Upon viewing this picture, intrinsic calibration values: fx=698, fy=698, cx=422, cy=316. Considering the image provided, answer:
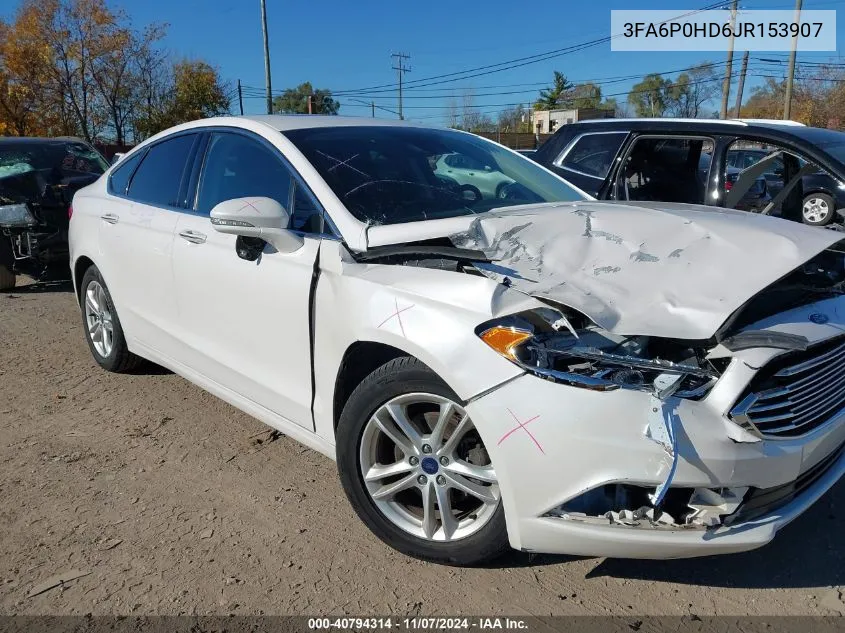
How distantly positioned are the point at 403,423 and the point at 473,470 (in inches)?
12.7

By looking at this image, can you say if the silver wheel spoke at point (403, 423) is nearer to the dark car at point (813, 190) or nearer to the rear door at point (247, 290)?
the rear door at point (247, 290)

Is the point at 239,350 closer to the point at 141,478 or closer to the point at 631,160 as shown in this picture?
the point at 141,478

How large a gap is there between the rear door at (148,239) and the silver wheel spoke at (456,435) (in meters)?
2.03

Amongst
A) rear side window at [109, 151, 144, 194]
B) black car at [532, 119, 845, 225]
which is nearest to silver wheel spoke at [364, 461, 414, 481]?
rear side window at [109, 151, 144, 194]

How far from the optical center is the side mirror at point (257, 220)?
2.94 m

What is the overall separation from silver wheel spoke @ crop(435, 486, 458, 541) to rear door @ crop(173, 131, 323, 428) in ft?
2.44

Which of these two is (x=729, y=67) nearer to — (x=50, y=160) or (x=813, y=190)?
(x=813, y=190)

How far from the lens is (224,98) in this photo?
36.4 meters

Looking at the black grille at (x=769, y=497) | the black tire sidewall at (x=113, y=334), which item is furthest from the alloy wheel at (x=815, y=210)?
the black tire sidewall at (x=113, y=334)

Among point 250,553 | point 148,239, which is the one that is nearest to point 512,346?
point 250,553

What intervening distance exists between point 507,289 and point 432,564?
112 centimetres

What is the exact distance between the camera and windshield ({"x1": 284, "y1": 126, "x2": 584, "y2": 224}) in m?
3.18

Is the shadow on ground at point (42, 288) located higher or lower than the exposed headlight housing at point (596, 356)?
lower

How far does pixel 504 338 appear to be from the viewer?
2.30 meters
